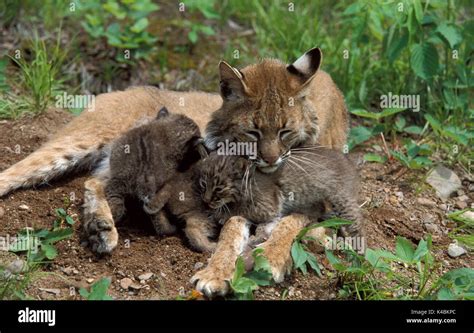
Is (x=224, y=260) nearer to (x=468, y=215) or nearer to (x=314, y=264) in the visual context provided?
(x=314, y=264)

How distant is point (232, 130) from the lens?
6125 millimetres

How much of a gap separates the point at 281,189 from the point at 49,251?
1.72m

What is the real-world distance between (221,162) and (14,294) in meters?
1.76

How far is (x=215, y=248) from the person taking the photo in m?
5.86

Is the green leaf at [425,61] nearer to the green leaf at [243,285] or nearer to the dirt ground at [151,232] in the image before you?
the dirt ground at [151,232]

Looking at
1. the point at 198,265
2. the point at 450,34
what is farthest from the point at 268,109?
the point at 450,34

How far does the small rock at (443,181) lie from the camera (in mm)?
7117

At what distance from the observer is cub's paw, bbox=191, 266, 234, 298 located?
527cm

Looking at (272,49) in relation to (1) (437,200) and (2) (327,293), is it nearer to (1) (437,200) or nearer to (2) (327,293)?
(1) (437,200)

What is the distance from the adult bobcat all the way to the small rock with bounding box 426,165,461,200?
2.84ft

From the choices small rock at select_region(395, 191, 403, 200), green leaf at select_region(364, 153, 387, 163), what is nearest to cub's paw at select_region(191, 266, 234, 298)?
small rock at select_region(395, 191, 403, 200)

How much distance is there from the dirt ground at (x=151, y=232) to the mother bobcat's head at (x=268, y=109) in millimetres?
858

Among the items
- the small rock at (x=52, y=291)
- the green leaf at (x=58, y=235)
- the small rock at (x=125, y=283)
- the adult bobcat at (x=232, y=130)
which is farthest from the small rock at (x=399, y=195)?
the small rock at (x=52, y=291)

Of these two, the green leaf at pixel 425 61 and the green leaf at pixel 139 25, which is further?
the green leaf at pixel 139 25
